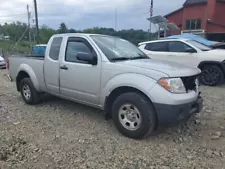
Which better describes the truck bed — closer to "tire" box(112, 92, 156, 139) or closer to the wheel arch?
the wheel arch

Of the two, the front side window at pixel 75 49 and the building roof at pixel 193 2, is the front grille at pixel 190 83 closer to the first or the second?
the front side window at pixel 75 49

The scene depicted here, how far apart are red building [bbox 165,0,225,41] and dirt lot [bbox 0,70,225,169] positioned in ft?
76.7

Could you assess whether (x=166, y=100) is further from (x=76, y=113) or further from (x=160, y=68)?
(x=76, y=113)

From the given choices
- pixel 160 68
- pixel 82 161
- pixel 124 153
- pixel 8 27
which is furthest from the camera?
pixel 8 27

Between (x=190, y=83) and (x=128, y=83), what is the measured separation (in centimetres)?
101

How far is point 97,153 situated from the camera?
Result: 10.9 feet

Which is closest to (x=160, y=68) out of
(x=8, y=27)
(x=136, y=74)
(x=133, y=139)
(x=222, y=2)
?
(x=136, y=74)

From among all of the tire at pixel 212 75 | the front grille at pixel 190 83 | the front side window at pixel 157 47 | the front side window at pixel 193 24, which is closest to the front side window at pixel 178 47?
the front side window at pixel 157 47

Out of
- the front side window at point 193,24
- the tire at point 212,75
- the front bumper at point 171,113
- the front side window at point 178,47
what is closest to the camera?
the front bumper at point 171,113

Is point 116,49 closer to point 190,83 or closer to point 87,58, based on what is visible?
point 87,58

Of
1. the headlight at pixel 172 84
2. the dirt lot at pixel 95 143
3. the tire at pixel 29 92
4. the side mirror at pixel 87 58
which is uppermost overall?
the side mirror at pixel 87 58

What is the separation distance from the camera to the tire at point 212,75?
763 cm

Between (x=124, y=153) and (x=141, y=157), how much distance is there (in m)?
0.26

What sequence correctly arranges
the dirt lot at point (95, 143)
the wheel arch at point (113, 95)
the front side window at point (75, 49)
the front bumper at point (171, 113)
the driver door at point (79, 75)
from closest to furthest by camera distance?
the dirt lot at point (95, 143), the front bumper at point (171, 113), the wheel arch at point (113, 95), the driver door at point (79, 75), the front side window at point (75, 49)
